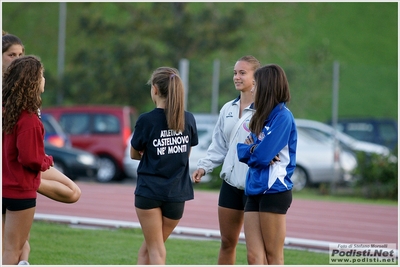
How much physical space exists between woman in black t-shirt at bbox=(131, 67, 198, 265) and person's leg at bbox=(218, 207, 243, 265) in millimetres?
502

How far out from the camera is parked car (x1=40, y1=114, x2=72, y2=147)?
18.6 m

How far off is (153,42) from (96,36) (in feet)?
11.7

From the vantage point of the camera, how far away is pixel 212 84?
17.4 metres

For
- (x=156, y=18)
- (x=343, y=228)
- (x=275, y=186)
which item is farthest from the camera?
(x=156, y=18)

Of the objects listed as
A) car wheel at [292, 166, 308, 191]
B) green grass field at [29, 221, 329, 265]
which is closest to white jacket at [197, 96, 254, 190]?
green grass field at [29, 221, 329, 265]

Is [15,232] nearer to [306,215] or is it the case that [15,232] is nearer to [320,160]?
[306,215]

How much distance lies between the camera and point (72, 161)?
17.5 metres

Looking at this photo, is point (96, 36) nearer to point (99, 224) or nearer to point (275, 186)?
point (99, 224)

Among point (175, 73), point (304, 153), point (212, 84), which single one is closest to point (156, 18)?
point (212, 84)

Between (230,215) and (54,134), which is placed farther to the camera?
(54,134)

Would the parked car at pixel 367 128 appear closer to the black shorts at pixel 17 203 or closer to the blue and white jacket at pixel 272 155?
the blue and white jacket at pixel 272 155

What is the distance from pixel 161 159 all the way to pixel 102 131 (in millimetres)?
14284

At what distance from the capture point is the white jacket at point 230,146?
586 cm

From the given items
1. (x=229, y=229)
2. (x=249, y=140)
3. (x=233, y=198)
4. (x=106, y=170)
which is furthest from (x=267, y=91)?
(x=106, y=170)
